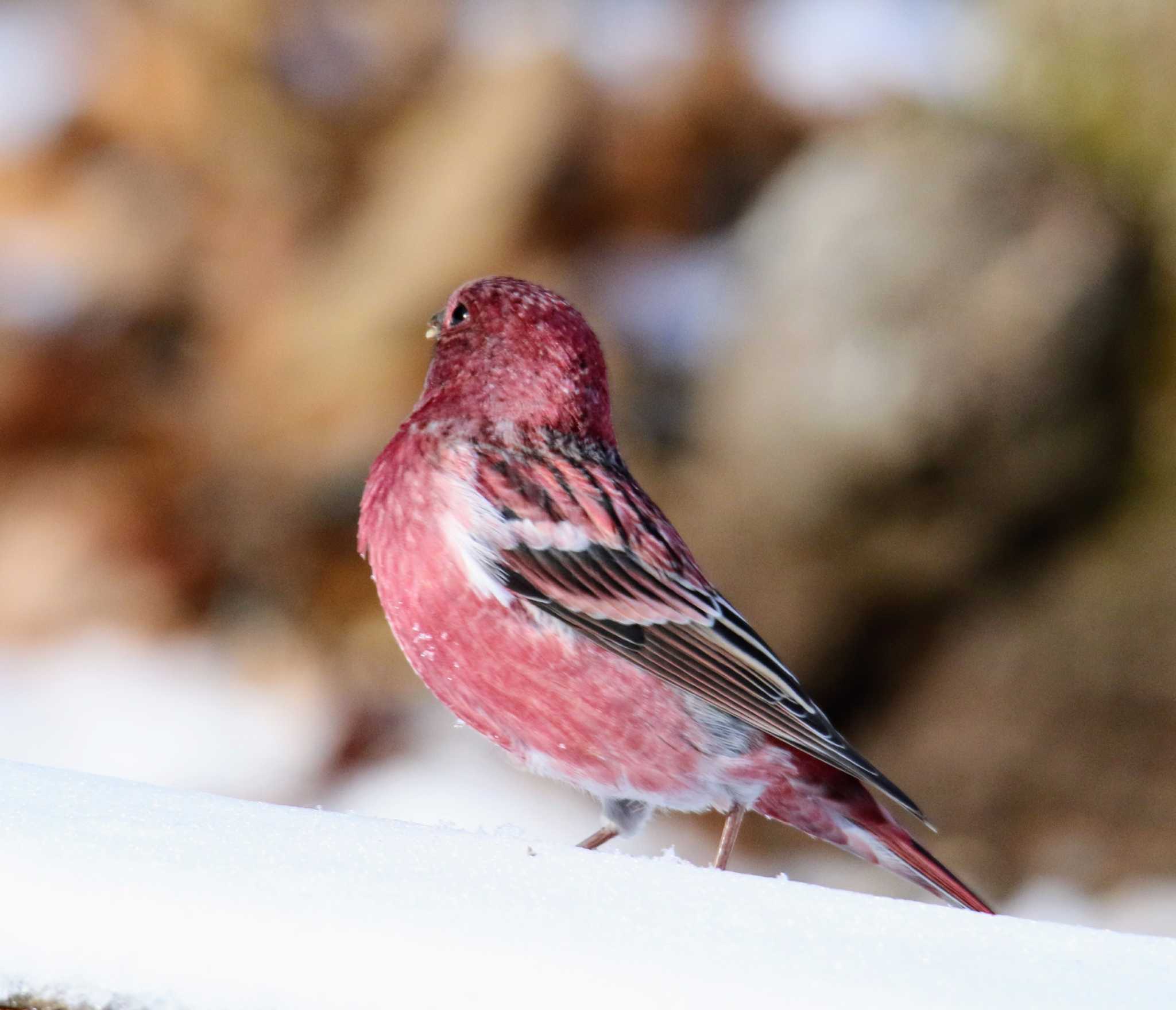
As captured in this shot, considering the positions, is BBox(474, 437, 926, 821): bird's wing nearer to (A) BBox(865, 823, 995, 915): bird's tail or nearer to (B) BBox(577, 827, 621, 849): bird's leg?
(A) BBox(865, 823, 995, 915): bird's tail

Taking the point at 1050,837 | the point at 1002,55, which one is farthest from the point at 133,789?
the point at 1002,55

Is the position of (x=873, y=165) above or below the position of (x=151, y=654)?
above

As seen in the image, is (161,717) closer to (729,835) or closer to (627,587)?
(627,587)

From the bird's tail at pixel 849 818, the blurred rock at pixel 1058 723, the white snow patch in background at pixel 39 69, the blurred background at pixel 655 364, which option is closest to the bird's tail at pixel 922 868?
the bird's tail at pixel 849 818

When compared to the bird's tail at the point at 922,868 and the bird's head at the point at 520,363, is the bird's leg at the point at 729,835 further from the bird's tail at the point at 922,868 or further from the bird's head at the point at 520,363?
the bird's head at the point at 520,363

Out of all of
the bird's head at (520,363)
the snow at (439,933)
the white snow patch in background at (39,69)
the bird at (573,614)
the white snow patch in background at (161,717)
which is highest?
the white snow patch in background at (39,69)

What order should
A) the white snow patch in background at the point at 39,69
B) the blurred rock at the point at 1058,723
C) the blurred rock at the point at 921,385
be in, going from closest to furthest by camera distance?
the blurred rock at the point at 1058,723
the blurred rock at the point at 921,385
the white snow patch in background at the point at 39,69

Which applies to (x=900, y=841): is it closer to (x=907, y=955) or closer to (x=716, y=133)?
(x=907, y=955)

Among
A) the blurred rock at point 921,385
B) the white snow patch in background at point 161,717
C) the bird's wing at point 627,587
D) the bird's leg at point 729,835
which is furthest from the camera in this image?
the blurred rock at point 921,385
